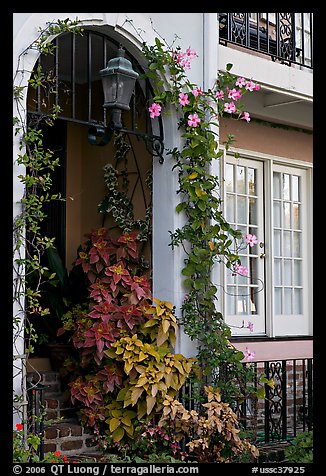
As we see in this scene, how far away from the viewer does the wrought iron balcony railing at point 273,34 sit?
883 centimetres

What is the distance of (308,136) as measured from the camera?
10.6 metres

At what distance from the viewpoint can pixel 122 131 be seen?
24.0 ft

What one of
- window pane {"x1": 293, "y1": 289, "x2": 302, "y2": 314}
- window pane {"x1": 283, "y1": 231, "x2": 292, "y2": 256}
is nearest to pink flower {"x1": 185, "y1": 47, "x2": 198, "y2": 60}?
window pane {"x1": 283, "y1": 231, "x2": 292, "y2": 256}

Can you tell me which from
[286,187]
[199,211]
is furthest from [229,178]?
[199,211]

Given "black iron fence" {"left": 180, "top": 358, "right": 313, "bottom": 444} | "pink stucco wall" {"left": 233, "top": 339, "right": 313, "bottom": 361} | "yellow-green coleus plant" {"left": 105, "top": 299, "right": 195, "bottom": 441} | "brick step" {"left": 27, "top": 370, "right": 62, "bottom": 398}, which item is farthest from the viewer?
"pink stucco wall" {"left": 233, "top": 339, "right": 313, "bottom": 361}

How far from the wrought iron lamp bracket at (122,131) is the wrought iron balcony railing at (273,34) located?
1369 mm

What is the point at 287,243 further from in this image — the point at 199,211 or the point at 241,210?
the point at 199,211

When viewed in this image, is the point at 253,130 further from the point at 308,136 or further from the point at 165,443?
the point at 165,443

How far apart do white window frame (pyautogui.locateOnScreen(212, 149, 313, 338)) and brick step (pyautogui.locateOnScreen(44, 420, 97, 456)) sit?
2.27m

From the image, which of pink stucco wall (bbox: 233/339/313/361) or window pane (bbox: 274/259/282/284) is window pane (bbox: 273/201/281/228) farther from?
pink stucco wall (bbox: 233/339/313/361)

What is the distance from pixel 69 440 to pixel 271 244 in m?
3.57

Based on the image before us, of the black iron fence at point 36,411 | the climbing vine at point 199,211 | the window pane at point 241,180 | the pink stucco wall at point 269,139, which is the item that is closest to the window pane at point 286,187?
the pink stucco wall at point 269,139

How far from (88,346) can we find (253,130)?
A: 3524mm

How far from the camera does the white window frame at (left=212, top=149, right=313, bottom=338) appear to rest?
9641 mm
